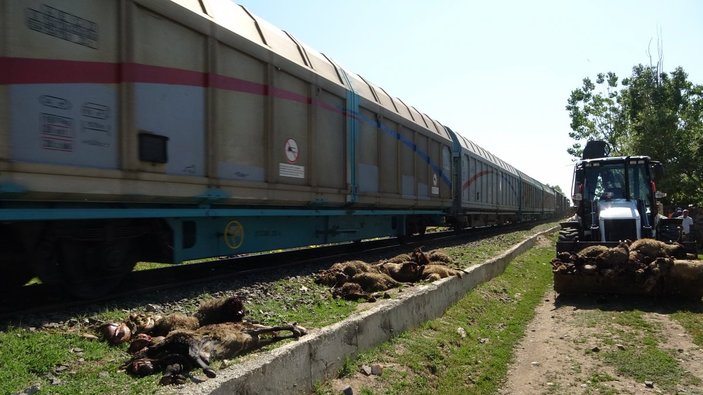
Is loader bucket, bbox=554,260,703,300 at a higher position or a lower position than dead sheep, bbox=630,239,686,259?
lower

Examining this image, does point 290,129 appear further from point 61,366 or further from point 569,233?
point 569,233

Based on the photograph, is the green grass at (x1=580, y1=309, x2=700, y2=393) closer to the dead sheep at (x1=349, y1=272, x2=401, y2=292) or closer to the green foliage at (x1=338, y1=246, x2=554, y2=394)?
the green foliage at (x1=338, y1=246, x2=554, y2=394)

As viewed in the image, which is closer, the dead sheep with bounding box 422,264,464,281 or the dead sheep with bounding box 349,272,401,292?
the dead sheep with bounding box 349,272,401,292

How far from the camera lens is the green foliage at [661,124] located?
23.9 m

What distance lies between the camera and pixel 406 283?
22.0 ft

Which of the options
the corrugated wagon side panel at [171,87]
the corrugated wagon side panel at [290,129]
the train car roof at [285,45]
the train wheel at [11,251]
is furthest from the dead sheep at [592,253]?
the train wheel at [11,251]

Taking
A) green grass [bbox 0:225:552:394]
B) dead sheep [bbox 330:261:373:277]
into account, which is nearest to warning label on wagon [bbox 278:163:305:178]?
dead sheep [bbox 330:261:373:277]

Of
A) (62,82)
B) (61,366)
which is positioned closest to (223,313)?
(61,366)

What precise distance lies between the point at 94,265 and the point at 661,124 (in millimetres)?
26979

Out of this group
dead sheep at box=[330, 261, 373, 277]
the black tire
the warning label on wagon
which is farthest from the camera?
the black tire

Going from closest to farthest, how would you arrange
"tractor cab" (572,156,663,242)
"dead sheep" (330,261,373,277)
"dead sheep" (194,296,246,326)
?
"dead sheep" (194,296,246,326) → "dead sheep" (330,261,373,277) → "tractor cab" (572,156,663,242)

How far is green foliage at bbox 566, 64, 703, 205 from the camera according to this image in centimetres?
2389

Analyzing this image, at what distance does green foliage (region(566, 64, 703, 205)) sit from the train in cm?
1908

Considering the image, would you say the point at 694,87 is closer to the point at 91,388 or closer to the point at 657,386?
the point at 657,386
